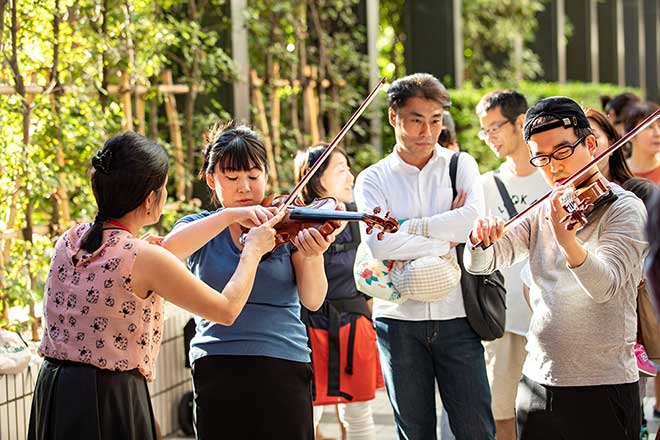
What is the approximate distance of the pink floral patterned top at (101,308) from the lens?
3365mm

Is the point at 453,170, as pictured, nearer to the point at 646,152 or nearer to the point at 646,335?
the point at 646,335

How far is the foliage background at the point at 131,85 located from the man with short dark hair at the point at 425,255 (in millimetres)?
2012

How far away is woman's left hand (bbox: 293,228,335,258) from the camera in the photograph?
371 cm

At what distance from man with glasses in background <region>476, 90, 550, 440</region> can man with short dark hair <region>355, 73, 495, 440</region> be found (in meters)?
0.56

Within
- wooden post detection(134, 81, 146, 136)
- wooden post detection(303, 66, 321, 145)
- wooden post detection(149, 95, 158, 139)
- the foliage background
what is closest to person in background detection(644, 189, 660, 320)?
the foliage background

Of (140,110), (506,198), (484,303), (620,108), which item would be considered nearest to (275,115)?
(140,110)

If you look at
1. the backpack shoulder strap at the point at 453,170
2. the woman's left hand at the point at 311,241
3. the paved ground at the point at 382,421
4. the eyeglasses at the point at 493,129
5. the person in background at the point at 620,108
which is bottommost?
the paved ground at the point at 382,421

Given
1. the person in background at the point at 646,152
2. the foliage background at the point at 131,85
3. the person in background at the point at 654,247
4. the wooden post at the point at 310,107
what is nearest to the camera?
the person in background at the point at 654,247

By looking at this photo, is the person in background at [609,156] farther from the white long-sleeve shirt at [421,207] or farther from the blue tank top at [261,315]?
the blue tank top at [261,315]

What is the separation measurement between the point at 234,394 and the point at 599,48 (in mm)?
21069

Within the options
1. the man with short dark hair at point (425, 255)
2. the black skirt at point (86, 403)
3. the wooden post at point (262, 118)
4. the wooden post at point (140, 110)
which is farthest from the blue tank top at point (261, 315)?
the wooden post at point (262, 118)

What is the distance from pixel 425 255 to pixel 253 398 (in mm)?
1089

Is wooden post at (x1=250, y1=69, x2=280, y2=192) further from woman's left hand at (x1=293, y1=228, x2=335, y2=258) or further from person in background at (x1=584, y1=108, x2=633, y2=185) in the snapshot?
woman's left hand at (x1=293, y1=228, x2=335, y2=258)

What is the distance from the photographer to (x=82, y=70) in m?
6.41
